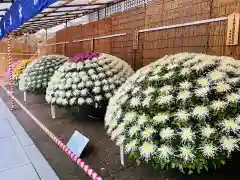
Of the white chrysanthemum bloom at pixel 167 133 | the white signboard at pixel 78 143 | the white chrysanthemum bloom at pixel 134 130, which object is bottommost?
the white signboard at pixel 78 143

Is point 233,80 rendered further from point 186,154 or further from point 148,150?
point 148,150

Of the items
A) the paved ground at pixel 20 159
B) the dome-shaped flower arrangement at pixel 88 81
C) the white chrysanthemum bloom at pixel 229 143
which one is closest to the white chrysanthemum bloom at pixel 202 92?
the white chrysanthemum bloom at pixel 229 143

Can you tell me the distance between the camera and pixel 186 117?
4.99ft

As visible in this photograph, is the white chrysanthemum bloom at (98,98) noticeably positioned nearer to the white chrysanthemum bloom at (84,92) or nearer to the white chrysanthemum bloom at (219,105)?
the white chrysanthemum bloom at (84,92)

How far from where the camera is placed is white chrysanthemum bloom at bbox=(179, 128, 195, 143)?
4.73 feet

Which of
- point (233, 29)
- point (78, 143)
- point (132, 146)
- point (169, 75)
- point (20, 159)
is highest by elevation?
point (233, 29)

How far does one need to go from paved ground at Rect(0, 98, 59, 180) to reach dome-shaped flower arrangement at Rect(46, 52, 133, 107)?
32.7 inches

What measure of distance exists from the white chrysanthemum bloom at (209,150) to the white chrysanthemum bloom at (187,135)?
0.32ft

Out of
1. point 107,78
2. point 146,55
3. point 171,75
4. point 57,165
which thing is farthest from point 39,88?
point 171,75

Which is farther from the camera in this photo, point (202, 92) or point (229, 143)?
point (202, 92)

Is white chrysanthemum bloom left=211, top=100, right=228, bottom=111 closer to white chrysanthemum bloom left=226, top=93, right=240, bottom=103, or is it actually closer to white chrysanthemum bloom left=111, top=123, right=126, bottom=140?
white chrysanthemum bloom left=226, top=93, right=240, bottom=103

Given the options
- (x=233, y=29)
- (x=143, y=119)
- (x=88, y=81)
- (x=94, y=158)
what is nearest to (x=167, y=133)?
(x=143, y=119)

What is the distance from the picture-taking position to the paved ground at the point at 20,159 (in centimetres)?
221

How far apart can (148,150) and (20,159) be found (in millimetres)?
1799
